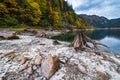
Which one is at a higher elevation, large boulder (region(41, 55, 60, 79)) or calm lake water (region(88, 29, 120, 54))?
large boulder (region(41, 55, 60, 79))

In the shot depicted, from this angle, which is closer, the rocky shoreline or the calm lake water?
the rocky shoreline

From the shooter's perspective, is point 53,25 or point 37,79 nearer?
point 37,79

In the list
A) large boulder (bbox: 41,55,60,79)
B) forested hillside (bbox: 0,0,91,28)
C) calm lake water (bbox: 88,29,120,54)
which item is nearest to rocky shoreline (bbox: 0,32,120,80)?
large boulder (bbox: 41,55,60,79)

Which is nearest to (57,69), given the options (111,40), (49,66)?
(49,66)

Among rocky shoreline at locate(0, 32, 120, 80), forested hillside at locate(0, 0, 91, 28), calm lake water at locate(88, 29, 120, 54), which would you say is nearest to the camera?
rocky shoreline at locate(0, 32, 120, 80)

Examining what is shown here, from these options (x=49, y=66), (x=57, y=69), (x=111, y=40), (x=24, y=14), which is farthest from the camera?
(x=24, y=14)

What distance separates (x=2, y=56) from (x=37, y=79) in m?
4.11

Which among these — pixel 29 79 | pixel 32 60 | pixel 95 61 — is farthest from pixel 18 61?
pixel 95 61

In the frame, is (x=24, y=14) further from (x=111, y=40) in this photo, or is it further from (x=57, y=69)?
(x=57, y=69)

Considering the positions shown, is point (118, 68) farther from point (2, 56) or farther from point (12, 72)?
point (2, 56)

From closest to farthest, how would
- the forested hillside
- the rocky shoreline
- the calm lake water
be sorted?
1. the rocky shoreline
2. the calm lake water
3. the forested hillside

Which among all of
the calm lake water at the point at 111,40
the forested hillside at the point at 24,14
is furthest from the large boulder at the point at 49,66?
the forested hillside at the point at 24,14

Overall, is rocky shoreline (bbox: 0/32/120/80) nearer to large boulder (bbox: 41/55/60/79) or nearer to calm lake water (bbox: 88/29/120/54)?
large boulder (bbox: 41/55/60/79)

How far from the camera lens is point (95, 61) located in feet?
39.3
